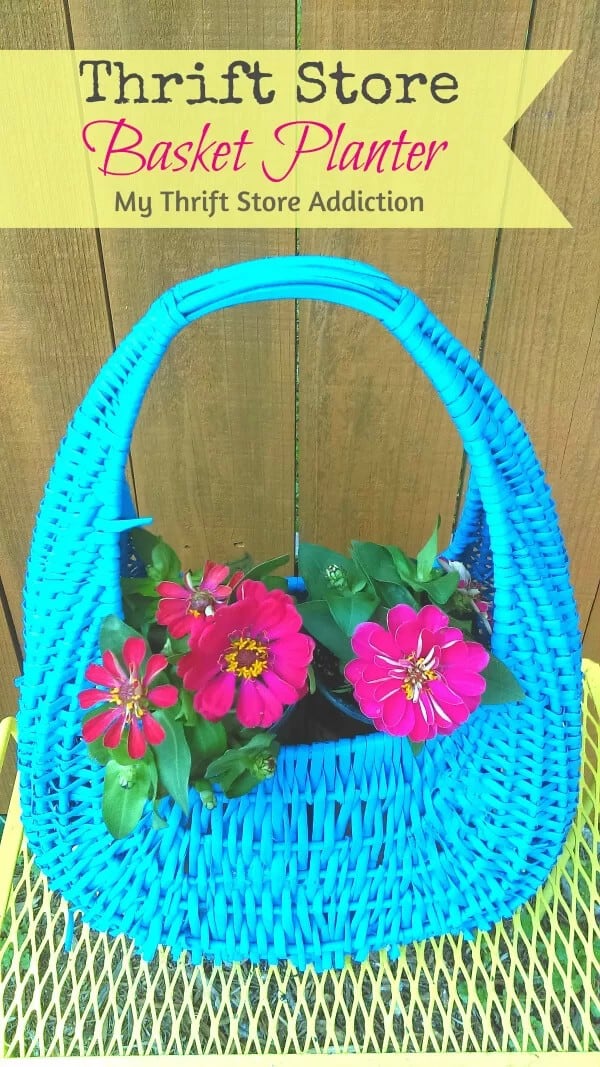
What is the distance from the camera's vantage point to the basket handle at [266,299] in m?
0.45

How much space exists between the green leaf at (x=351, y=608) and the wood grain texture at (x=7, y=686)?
60 centimetres

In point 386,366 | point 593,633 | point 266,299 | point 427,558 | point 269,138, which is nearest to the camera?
point 266,299

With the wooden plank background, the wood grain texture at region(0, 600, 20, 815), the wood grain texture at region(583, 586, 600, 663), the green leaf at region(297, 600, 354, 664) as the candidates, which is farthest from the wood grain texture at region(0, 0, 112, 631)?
the wood grain texture at region(583, 586, 600, 663)

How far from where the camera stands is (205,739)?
1.73 ft

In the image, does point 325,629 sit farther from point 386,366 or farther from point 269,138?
point 269,138

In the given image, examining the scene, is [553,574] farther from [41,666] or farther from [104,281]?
[104,281]

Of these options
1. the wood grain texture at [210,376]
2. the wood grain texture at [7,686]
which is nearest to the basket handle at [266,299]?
the wood grain texture at [210,376]

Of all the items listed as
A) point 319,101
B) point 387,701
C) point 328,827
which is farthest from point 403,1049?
point 319,101

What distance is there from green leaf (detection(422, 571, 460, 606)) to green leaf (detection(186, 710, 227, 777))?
183 mm

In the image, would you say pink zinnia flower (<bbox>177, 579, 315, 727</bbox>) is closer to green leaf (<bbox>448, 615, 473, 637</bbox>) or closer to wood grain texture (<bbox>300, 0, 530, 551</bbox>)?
green leaf (<bbox>448, 615, 473, 637</bbox>)

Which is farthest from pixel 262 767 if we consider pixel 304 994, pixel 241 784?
pixel 304 994

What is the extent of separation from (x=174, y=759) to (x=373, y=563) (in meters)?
0.21

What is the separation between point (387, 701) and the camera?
514 millimetres

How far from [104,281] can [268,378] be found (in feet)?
0.64
